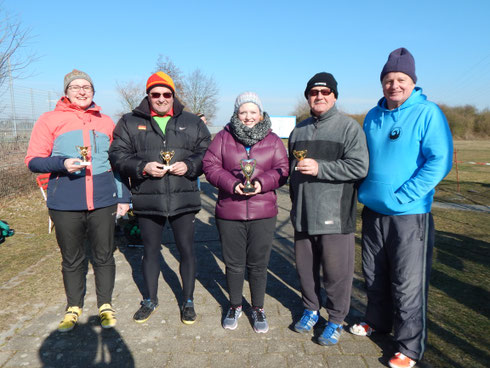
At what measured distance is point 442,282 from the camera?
395 centimetres

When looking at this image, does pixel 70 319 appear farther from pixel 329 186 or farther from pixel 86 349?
pixel 329 186

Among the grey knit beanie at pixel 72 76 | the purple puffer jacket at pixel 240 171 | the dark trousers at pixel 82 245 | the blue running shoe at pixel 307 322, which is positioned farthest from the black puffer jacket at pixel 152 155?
the blue running shoe at pixel 307 322

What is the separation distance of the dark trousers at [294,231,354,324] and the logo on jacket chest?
87 centimetres

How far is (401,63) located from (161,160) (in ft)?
6.82

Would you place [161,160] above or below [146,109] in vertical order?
below

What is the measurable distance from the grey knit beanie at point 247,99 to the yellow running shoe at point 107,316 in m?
2.25

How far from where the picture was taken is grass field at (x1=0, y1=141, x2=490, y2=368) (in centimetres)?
280

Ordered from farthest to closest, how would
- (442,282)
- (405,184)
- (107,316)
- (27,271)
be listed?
1. (27,271)
2. (442,282)
3. (107,316)
4. (405,184)

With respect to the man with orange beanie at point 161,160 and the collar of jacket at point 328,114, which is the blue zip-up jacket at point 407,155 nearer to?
the collar of jacket at point 328,114

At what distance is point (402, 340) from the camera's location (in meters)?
2.56

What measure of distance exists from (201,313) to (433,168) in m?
2.46

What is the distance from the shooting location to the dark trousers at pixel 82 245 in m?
3.02

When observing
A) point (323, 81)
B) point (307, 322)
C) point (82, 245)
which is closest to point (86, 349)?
point (82, 245)

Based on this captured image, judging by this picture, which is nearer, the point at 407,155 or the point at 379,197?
the point at 407,155
